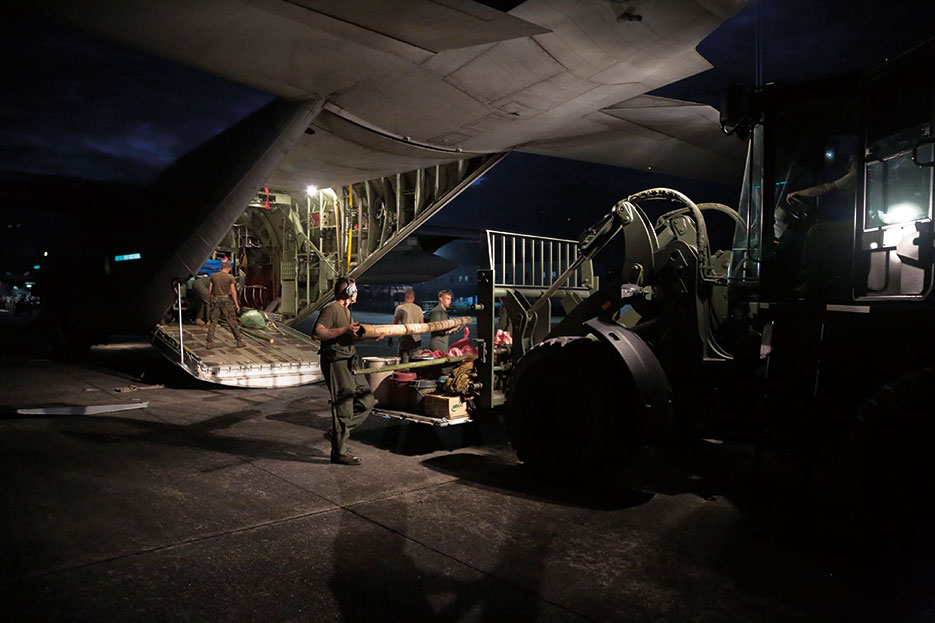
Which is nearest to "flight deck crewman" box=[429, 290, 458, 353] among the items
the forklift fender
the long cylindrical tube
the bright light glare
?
the long cylindrical tube

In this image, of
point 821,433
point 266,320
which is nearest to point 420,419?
point 821,433

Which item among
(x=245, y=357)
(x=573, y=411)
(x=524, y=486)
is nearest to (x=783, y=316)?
(x=573, y=411)

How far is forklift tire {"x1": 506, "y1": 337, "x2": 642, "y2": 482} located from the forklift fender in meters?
0.11

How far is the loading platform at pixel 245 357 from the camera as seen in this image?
9.92 meters

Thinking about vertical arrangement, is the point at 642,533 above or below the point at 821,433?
below

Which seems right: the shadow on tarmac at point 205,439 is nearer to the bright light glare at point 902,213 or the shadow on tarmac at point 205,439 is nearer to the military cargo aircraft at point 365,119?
the military cargo aircraft at point 365,119

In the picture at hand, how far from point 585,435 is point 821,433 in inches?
68.5

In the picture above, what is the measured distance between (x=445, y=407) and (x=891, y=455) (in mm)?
3695

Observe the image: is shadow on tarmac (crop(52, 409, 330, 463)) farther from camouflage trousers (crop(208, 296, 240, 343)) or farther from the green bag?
the green bag

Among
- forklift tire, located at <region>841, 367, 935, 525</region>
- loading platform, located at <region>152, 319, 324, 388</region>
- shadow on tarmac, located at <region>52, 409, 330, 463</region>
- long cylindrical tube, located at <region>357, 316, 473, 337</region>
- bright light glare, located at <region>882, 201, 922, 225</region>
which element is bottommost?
shadow on tarmac, located at <region>52, 409, 330, 463</region>

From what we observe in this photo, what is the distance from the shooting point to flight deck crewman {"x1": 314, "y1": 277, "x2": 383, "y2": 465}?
225 inches

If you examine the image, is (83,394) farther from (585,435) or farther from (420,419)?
(585,435)

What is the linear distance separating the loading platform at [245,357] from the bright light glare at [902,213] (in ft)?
24.7

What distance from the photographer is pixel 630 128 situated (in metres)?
11.3
